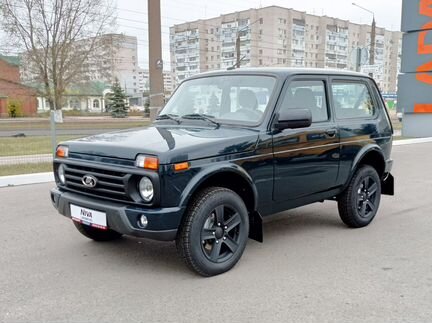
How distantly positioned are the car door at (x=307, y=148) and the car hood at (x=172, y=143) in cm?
47

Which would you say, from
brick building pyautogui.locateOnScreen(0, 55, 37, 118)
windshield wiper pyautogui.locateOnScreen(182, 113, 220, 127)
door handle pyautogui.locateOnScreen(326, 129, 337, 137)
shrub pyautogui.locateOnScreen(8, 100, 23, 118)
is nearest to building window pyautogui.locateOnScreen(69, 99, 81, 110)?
brick building pyautogui.locateOnScreen(0, 55, 37, 118)

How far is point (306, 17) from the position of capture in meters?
82.3

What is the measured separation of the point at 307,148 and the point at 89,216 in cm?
232

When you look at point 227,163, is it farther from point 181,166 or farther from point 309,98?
point 309,98

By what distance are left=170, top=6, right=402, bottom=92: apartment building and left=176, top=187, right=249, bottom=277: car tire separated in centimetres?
6395

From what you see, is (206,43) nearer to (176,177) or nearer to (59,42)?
(59,42)

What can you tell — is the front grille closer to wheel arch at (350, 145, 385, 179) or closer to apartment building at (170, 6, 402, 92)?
wheel arch at (350, 145, 385, 179)

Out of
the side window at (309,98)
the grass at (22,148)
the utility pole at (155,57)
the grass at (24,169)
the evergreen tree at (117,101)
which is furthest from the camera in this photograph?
the evergreen tree at (117,101)

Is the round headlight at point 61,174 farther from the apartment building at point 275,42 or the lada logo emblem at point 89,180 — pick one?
the apartment building at point 275,42

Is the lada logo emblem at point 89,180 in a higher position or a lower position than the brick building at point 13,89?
lower

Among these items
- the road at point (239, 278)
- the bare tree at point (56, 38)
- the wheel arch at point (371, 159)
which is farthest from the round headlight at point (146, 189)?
the bare tree at point (56, 38)

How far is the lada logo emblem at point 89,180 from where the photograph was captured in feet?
12.4

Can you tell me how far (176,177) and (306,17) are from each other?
8545 cm

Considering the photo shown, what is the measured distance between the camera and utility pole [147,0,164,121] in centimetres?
1200
